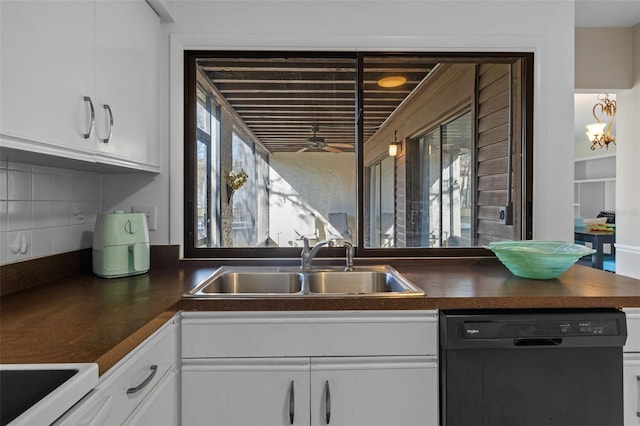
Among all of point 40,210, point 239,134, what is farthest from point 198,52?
point 40,210

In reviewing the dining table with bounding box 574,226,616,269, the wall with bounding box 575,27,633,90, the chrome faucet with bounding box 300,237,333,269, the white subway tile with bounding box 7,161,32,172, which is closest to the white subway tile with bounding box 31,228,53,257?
the white subway tile with bounding box 7,161,32,172

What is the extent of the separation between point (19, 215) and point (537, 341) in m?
1.90

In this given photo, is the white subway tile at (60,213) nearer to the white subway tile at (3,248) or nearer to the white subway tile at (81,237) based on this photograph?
the white subway tile at (81,237)

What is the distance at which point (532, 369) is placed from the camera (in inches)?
51.1

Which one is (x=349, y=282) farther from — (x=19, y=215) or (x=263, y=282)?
(x=19, y=215)

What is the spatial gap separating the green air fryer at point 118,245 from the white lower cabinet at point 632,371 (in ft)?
6.47

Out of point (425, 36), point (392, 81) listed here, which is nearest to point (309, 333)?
point (425, 36)

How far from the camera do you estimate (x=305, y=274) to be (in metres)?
1.82

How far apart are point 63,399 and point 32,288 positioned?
1003 millimetres

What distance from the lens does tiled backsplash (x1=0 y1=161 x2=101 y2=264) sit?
1.33 metres

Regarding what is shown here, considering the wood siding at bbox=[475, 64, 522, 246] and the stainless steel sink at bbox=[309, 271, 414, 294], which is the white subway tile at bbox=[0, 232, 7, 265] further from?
the wood siding at bbox=[475, 64, 522, 246]

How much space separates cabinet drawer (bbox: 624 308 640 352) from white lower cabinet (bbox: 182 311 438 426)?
699 mm

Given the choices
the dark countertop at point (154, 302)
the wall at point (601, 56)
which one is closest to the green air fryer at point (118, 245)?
the dark countertop at point (154, 302)

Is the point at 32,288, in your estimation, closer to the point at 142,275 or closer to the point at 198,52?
the point at 142,275
